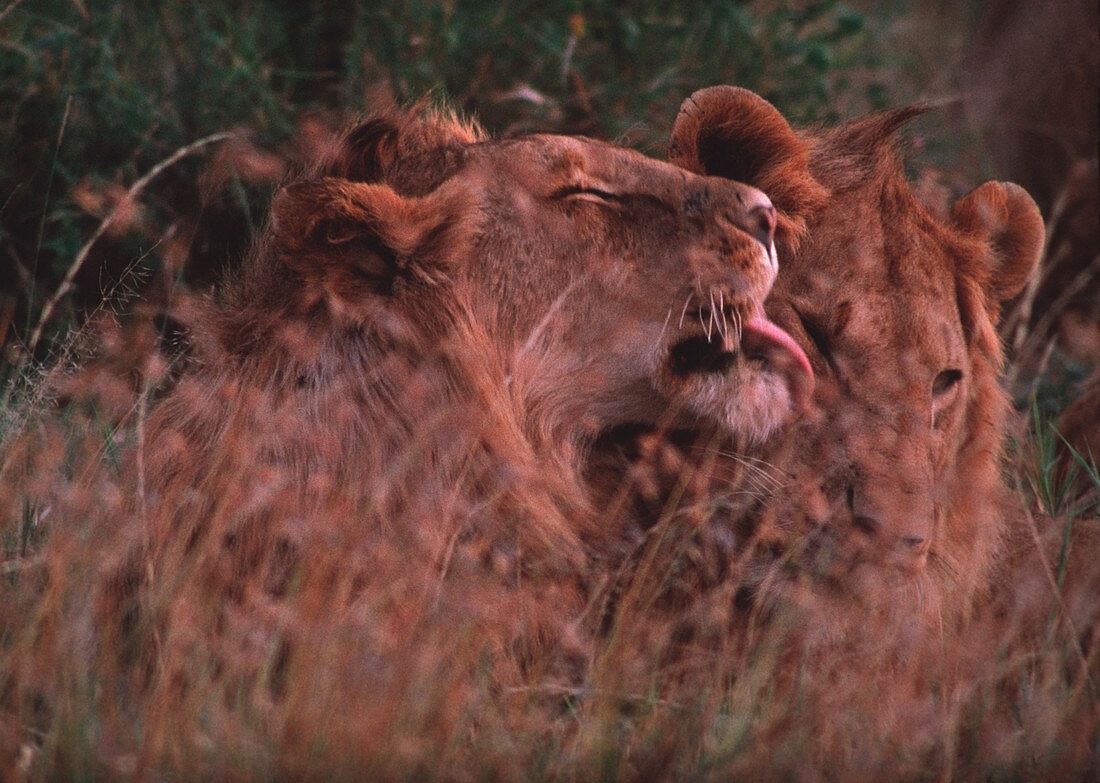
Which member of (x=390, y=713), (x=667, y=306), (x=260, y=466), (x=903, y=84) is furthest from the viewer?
(x=903, y=84)

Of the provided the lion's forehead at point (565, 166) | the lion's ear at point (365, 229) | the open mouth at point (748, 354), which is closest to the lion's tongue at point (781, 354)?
the open mouth at point (748, 354)

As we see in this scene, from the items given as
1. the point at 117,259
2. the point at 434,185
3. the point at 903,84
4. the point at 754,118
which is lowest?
the point at 117,259

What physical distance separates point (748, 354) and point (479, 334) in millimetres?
632

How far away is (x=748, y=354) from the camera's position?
289cm

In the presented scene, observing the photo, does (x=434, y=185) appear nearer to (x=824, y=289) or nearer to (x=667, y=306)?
(x=667, y=306)

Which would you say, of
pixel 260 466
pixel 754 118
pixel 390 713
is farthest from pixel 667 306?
pixel 390 713

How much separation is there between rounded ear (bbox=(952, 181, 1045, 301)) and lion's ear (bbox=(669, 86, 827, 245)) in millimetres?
456

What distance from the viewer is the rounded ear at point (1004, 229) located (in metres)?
3.31

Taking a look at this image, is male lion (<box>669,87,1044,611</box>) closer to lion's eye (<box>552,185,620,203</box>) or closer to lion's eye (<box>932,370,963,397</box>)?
lion's eye (<box>932,370,963,397</box>)

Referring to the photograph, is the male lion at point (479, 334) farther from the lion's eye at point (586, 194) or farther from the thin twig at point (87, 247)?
the thin twig at point (87, 247)

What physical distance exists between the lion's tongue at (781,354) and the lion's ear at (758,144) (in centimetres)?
35

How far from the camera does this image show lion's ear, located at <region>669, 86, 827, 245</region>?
3.13 metres

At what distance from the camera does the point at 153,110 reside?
4812mm

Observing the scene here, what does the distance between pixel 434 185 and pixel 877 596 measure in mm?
1406
